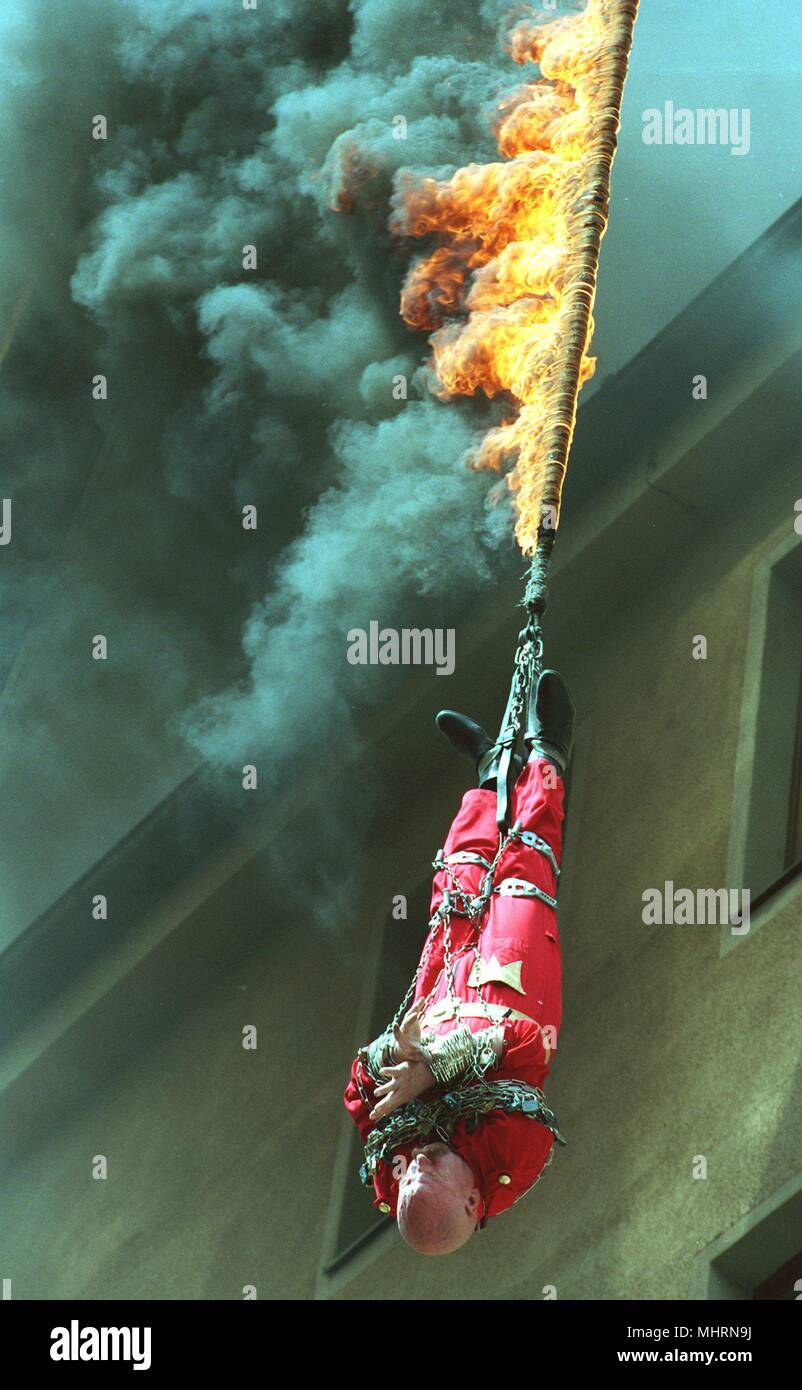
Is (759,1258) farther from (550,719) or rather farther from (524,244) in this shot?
(524,244)

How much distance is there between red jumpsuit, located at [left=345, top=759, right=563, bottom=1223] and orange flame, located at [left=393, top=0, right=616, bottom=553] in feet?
3.30

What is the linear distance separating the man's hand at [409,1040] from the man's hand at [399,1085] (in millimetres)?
20

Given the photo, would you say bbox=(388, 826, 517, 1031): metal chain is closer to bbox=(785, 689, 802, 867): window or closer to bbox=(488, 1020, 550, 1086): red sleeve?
bbox=(488, 1020, 550, 1086): red sleeve

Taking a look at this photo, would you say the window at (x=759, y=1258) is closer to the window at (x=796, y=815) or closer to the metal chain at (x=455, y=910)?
the metal chain at (x=455, y=910)

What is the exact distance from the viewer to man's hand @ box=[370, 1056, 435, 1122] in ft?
17.0

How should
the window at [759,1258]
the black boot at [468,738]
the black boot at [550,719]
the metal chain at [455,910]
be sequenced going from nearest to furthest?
the metal chain at [455,910]
the window at [759,1258]
the black boot at [550,719]
the black boot at [468,738]

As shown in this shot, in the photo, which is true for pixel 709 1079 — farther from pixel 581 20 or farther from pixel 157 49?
pixel 157 49

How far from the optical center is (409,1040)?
5195mm

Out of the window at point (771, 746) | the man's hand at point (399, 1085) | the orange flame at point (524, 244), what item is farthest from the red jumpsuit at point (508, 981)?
the window at point (771, 746)

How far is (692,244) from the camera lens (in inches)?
352

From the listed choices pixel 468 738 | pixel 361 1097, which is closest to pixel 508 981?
pixel 361 1097

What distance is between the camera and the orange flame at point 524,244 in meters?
6.46

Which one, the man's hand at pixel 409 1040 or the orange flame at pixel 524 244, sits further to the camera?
the orange flame at pixel 524 244
